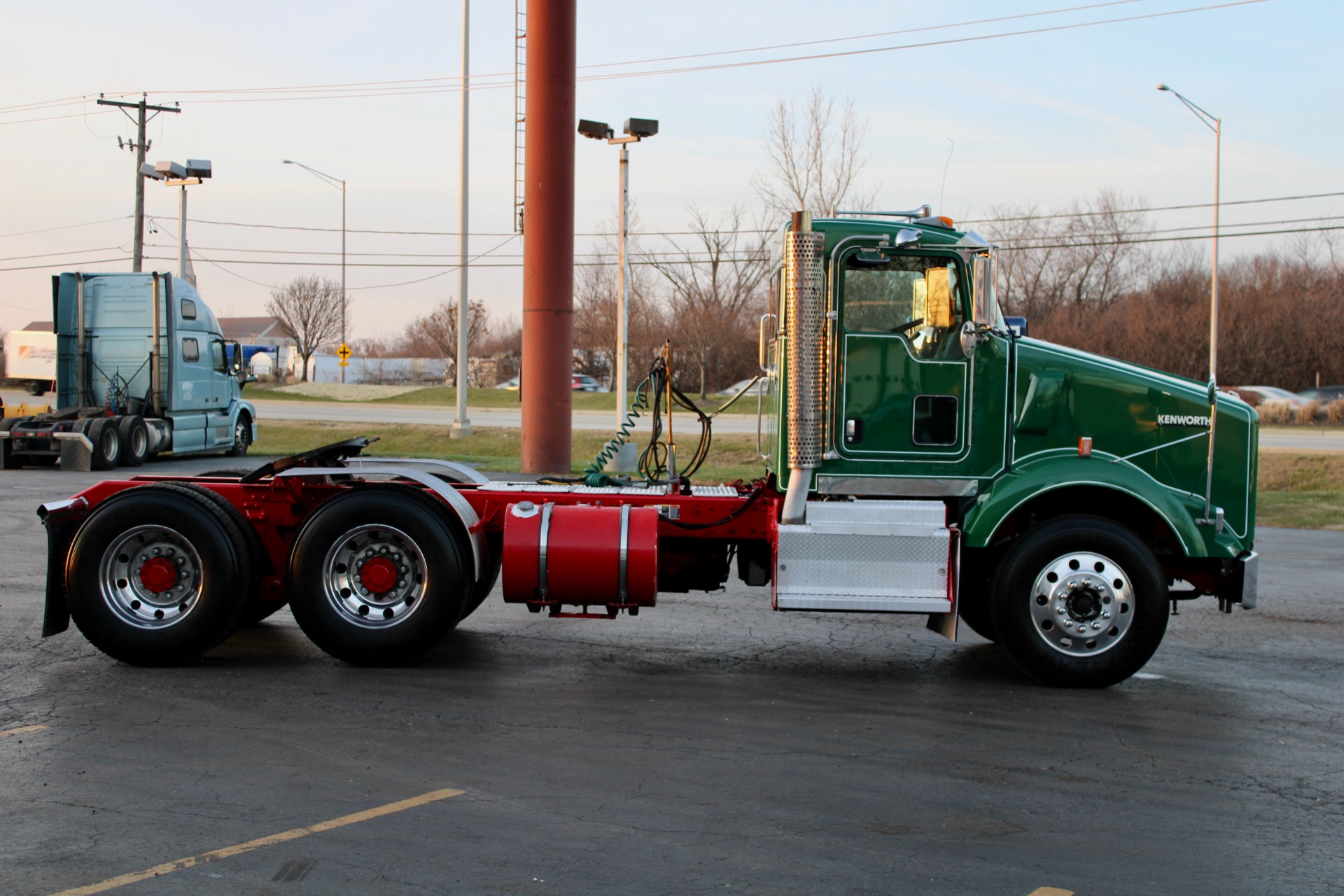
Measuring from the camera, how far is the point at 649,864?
458 cm

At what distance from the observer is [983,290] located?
7.32 metres

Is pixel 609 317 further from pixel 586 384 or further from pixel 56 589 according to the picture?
pixel 56 589

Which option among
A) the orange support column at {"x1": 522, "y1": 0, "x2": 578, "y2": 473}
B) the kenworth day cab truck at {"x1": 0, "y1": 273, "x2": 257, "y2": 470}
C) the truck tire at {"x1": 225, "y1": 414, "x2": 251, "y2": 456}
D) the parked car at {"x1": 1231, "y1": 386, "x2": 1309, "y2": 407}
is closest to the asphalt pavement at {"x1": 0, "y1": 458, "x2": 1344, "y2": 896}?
the orange support column at {"x1": 522, "y1": 0, "x2": 578, "y2": 473}

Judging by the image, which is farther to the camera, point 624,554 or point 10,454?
point 10,454

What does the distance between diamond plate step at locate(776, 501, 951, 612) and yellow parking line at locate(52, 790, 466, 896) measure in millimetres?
2714

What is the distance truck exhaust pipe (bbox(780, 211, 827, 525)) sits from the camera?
24.5 ft

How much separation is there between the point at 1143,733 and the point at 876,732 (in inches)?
58.6

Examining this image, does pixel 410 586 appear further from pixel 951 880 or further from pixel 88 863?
pixel 951 880

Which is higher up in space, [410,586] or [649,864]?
[410,586]

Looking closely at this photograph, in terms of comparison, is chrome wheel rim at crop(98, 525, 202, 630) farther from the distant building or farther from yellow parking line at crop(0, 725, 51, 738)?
the distant building

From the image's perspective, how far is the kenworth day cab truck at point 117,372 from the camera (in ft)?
74.3

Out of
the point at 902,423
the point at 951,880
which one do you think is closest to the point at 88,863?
the point at 951,880

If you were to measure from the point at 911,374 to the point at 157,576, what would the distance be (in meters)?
5.05

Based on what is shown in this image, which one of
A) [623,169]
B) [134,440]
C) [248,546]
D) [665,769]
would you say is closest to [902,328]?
[665,769]
